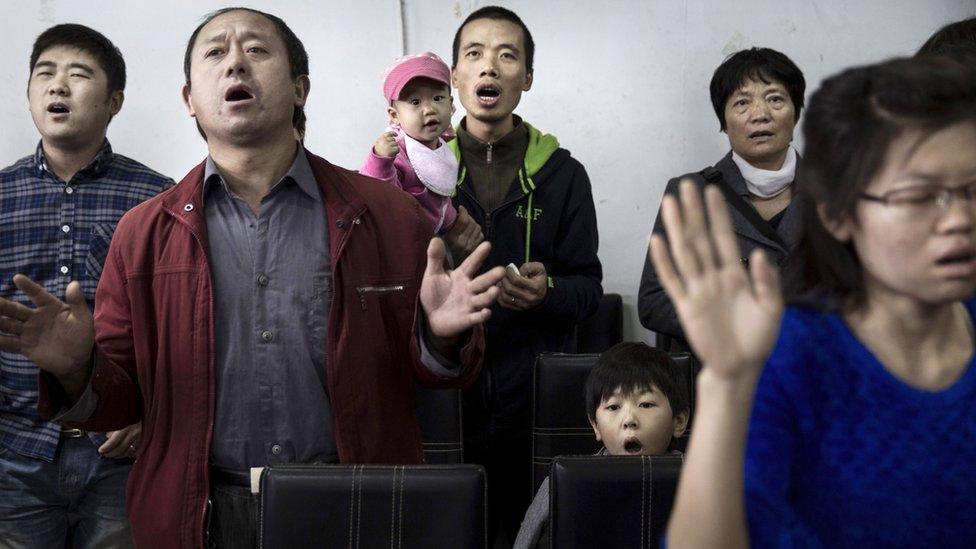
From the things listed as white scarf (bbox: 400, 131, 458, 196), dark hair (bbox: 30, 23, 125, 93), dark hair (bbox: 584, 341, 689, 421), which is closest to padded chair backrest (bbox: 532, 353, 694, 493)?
dark hair (bbox: 584, 341, 689, 421)

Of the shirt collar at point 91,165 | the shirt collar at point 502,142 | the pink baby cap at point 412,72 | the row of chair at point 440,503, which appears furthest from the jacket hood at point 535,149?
the row of chair at point 440,503

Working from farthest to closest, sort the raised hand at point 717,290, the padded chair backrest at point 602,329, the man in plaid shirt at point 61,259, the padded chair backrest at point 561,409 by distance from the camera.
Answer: the padded chair backrest at point 602,329 → the padded chair backrest at point 561,409 → the man in plaid shirt at point 61,259 → the raised hand at point 717,290

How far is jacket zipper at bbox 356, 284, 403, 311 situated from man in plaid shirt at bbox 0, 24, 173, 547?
732 millimetres

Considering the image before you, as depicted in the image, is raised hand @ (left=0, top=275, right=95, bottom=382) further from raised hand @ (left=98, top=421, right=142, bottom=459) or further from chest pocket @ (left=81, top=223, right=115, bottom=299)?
chest pocket @ (left=81, top=223, right=115, bottom=299)

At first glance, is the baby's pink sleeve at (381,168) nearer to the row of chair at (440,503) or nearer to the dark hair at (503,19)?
the dark hair at (503,19)

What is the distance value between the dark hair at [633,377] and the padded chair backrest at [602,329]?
995mm

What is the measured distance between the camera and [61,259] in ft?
8.27

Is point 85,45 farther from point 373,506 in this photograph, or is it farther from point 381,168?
point 373,506

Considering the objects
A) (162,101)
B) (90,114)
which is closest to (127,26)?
(162,101)

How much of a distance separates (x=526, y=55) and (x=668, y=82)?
2.37 feet

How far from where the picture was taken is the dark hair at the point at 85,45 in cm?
283

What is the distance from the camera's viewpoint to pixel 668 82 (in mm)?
3613

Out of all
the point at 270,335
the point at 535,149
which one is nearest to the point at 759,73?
the point at 535,149

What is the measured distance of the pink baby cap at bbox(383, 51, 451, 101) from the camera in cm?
281
